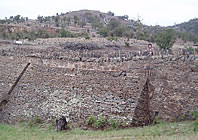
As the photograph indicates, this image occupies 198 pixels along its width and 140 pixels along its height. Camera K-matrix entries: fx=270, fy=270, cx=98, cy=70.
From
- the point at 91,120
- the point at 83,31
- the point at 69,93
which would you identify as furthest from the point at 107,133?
the point at 83,31

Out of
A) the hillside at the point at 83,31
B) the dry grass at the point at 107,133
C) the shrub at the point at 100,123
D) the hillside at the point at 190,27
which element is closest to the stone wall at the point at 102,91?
the shrub at the point at 100,123

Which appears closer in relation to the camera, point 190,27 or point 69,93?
point 69,93

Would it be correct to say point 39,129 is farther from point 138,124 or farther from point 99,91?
point 138,124

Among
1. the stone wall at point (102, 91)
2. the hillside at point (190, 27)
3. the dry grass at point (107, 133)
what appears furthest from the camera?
the hillside at point (190, 27)

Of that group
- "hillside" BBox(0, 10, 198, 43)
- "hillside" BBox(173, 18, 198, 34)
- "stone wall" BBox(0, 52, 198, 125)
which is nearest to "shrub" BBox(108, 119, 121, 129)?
"stone wall" BBox(0, 52, 198, 125)

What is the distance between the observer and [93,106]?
12148mm

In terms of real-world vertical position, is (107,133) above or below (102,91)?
below

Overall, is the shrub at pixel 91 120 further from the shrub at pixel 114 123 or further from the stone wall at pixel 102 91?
the shrub at pixel 114 123

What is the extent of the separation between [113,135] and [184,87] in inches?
132

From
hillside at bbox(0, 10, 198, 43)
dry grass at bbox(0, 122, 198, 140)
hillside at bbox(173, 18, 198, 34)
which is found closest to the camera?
dry grass at bbox(0, 122, 198, 140)

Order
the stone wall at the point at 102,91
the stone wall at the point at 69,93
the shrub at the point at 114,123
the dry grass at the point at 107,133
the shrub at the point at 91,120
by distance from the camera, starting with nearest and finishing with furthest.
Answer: the dry grass at the point at 107,133 → the stone wall at the point at 102,91 → the shrub at the point at 114,123 → the stone wall at the point at 69,93 → the shrub at the point at 91,120

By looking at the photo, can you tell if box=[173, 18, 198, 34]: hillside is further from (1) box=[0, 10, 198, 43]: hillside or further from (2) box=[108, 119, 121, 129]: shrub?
(2) box=[108, 119, 121, 129]: shrub

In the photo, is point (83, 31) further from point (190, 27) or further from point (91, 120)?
point (91, 120)

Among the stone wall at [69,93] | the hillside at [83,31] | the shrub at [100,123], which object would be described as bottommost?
the shrub at [100,123]
